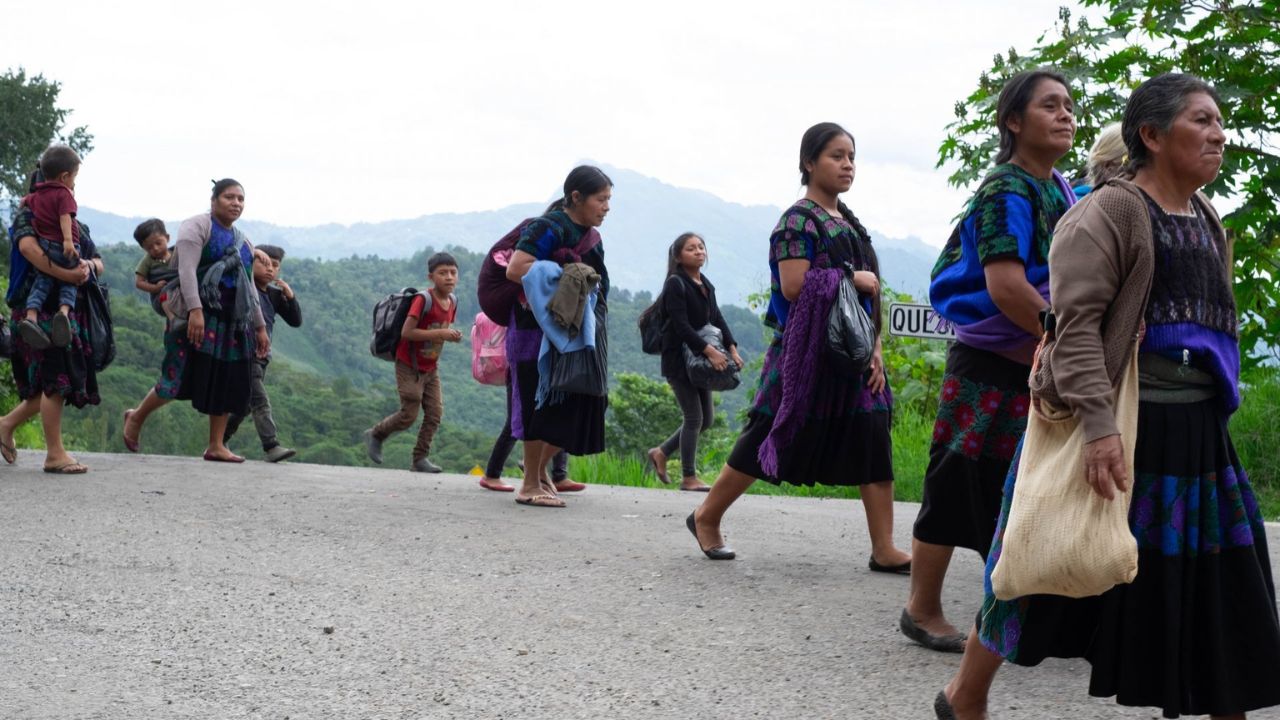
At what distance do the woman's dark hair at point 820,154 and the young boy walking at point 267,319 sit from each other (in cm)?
632

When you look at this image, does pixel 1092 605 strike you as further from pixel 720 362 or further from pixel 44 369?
pixel 44 369

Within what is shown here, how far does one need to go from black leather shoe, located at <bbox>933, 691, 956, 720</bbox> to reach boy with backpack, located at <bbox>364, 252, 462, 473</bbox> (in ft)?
26.5

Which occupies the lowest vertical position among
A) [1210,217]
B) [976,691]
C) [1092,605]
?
[976,691]

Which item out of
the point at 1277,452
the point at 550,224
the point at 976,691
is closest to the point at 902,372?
the point at 1277,452

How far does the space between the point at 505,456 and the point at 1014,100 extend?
5.99 metres

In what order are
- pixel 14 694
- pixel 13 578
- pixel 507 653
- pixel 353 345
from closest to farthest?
pixel 14 694 < pixel 507 653 < pixel 13 578 < pixel 353 345

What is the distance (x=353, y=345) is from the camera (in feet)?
192

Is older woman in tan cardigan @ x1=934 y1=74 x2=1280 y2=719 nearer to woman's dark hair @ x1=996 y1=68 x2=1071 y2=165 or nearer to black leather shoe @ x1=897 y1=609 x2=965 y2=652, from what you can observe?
woman's dark hair @ x1=996 y1=68 x2=1071 y2=165

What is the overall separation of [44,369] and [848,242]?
5.75 m

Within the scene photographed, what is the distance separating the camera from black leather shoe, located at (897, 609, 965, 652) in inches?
193

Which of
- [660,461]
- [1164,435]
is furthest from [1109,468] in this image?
[660,461]

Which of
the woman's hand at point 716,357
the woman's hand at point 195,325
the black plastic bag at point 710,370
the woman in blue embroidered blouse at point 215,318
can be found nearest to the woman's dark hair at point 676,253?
the black plastic bag at point 710,370

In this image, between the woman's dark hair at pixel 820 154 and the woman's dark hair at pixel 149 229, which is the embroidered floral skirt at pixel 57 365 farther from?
the woman's dark hair at pixel 820 154

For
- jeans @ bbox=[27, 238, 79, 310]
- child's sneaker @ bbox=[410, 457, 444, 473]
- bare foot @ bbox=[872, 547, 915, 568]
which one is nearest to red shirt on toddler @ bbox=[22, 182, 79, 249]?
jeans @ bbox=[27, 238, 79, 310]
